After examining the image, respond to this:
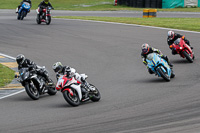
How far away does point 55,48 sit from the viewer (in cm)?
2152

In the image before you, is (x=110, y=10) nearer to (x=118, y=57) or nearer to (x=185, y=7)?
(x=185, y=7)

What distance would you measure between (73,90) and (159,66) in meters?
3.80

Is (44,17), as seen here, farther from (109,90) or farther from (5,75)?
(109,90)

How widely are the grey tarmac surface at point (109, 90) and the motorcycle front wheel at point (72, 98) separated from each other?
0.73 feet

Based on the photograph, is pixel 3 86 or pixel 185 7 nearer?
pixel 3 86

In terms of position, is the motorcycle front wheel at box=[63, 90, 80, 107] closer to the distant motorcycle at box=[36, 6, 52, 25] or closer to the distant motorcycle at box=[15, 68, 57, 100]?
the distant motorcycle at box=[15, 68, 57, 100]

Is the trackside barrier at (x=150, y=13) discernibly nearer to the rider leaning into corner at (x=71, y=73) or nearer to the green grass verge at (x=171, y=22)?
the green grass verge at (x=171, y=22)

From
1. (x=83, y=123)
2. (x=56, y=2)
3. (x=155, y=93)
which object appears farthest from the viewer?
(x=56, y=2)

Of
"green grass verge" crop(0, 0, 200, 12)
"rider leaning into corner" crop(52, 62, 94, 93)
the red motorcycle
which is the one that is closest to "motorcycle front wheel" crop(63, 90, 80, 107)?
"rider leaning into corner" crop(52, 62, 94, 93)

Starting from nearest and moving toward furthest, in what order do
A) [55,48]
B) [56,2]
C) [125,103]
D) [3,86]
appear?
[125,103], [3,86], [55,48], [56,2]

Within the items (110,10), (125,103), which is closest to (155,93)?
(125,103)

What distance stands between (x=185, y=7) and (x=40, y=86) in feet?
101

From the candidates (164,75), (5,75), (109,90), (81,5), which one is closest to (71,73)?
(109,90)

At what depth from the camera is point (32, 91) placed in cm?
1232
